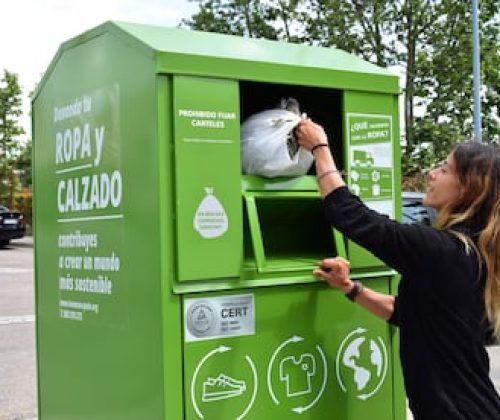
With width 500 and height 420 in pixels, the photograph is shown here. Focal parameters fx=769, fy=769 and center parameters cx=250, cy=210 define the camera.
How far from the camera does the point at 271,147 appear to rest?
104 inches

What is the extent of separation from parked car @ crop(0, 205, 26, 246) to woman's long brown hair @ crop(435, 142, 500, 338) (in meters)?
19.9

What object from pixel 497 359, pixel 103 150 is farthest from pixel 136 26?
pixel 497 359

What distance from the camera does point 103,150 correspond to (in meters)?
2.74

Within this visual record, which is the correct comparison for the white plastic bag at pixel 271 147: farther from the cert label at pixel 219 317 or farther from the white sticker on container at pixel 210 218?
the cert label at pixel 219 317

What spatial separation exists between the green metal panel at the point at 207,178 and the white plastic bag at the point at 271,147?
0.11 m

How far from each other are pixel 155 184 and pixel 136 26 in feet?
2.04

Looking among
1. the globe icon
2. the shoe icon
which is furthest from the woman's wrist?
the shoe icon

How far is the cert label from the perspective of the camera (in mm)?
2457

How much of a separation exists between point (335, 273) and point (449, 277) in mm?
504

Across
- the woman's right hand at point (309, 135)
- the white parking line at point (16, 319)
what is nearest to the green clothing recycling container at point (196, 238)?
the woman's right hand at point (309, 135)

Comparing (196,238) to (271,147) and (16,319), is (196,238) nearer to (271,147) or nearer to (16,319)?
(271,147)

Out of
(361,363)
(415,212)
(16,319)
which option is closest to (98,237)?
(361,363)

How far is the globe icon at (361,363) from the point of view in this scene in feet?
9.36

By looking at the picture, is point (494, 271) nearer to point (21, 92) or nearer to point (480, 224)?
point (480, 224)
